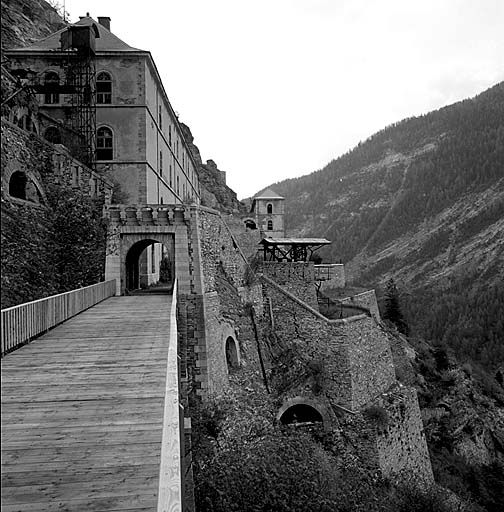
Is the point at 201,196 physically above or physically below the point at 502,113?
below

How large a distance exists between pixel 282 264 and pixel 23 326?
1970 cm

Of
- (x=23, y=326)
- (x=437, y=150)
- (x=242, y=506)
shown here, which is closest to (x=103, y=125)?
(x=23, y=326)

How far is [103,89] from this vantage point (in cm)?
2766

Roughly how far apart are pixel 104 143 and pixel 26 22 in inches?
690

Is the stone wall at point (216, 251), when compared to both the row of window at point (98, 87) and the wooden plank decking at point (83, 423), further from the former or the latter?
the row of window at point (98, 87)

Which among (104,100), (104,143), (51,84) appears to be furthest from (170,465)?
A: (51,84)

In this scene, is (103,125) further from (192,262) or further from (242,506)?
(242,506)

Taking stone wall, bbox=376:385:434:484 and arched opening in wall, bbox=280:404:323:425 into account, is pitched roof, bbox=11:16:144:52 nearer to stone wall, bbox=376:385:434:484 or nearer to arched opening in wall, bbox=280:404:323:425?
arched opening in wall, bbox=280:404:323:425

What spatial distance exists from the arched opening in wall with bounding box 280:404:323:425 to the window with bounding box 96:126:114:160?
660 inches

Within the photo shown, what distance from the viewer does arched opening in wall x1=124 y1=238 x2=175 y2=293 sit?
73.0ft

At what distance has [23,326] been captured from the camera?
1030 centimetres

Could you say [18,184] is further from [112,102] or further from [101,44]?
[101,44]

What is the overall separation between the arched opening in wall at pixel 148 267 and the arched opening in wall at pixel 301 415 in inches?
305

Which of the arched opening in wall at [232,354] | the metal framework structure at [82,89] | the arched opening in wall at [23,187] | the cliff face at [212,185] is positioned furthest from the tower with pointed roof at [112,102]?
the cliff face at [212,185]
